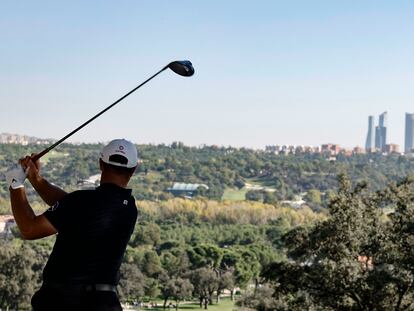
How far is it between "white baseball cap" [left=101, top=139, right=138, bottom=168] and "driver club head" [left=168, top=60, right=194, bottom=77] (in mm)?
1003

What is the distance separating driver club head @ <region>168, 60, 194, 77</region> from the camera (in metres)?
4.41

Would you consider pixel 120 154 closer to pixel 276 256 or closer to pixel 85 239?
pixel 85 239

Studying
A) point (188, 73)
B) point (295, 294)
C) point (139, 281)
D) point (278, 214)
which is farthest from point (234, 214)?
point (188, 73)

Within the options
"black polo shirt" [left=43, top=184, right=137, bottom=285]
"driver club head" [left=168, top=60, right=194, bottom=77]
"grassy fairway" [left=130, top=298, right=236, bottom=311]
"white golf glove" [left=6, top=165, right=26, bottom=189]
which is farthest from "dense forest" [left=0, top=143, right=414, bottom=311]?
"black polo shirt" [left=43, top=184, right=137, bottom=285]

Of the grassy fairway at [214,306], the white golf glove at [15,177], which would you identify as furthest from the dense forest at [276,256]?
the white golf glove at [15,177]

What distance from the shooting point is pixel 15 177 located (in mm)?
3469

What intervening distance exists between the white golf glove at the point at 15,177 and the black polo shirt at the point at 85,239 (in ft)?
0.77

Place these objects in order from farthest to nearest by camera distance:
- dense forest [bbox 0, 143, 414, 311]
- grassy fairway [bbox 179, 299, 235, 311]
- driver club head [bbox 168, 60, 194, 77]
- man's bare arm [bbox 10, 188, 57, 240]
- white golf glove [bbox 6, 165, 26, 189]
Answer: grassy fairway [bbox 179, 299, 235, 311]
dense forest [bbox 0, 143, 414, 311]
driver club head [bbox 168, 60, 194, 77]
white golf glove [bbox 6, 165, 26, 189]
man's bare arm [bbox 10, 188, 57, 240]

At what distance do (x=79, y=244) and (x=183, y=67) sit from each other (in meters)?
1.51

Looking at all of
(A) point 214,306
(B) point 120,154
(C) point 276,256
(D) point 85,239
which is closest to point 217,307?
(A) point 214,306

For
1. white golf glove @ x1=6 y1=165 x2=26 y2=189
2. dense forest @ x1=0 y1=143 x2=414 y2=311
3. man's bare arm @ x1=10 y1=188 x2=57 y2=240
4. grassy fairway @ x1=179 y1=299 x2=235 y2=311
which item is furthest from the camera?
grassy fairway @ x1=179 y1=299 x2=235 y2=311

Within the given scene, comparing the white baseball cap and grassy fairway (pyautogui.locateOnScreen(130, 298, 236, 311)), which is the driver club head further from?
grassy fairway (pyautogui.locateOnScreen(130, 298, 236, 311))

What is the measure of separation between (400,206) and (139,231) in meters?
84.3

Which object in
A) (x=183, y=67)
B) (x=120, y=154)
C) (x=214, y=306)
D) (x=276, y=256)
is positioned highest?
(x=183, y=67)
